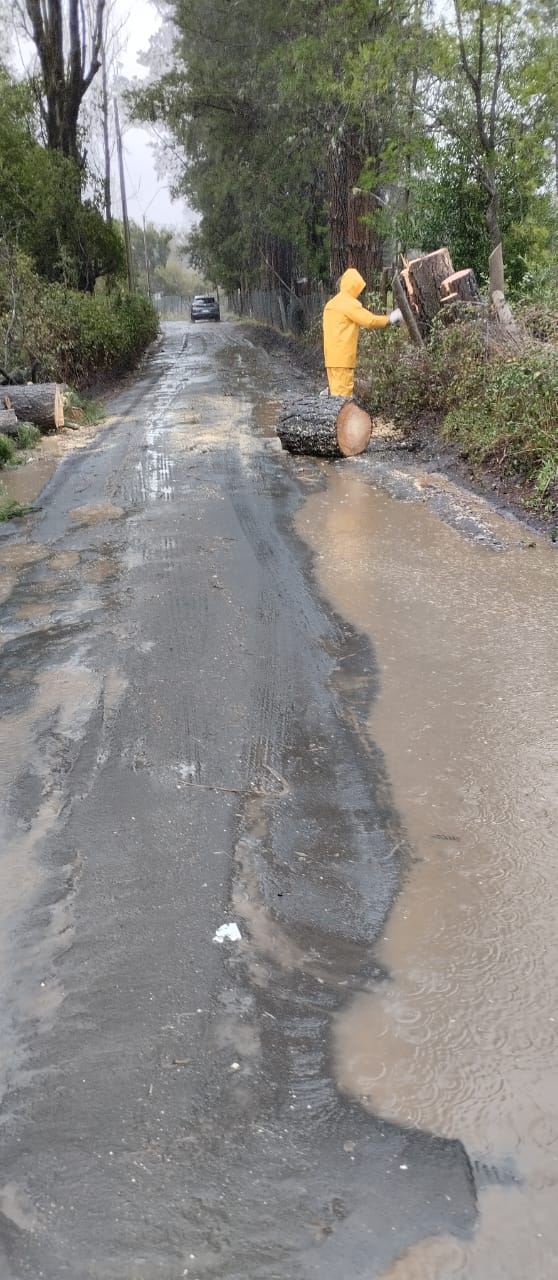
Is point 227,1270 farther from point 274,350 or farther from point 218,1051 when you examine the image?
point 274,350

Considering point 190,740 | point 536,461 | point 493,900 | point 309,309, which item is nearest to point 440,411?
point 536,461

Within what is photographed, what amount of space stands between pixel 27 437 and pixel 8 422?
300 mm

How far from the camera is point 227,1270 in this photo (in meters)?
1.87

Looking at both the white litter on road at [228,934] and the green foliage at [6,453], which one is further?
the green foliage at [6,453]

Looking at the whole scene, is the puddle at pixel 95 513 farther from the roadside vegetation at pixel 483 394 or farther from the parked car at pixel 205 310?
the parked car at pixel 205 310

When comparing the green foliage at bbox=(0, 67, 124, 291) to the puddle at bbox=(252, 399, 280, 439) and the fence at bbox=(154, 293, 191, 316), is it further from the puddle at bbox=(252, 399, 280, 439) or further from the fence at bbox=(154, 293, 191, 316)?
the fence at bbox=(154, 293, 191, 316)

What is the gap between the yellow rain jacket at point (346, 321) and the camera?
382 inches

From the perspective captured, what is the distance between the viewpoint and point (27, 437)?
36.3ft

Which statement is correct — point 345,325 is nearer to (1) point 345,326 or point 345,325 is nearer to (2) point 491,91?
(1) point 345,326

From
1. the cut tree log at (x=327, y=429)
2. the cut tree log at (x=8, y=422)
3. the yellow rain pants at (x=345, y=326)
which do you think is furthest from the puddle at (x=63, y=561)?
the cut tree log at (x=8, y=422)

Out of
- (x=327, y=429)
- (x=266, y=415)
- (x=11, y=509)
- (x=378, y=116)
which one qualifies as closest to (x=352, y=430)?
(x=327, y=429)

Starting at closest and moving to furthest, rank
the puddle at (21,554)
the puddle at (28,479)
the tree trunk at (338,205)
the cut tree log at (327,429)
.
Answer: the puddle at (21,554)
the puddle at (28,479)
the cut tree log at (327,429)
the tree trunk at (338,205)

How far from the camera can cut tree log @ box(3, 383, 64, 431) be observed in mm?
11695

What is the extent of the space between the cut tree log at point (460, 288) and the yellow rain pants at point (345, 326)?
3.12 feet
